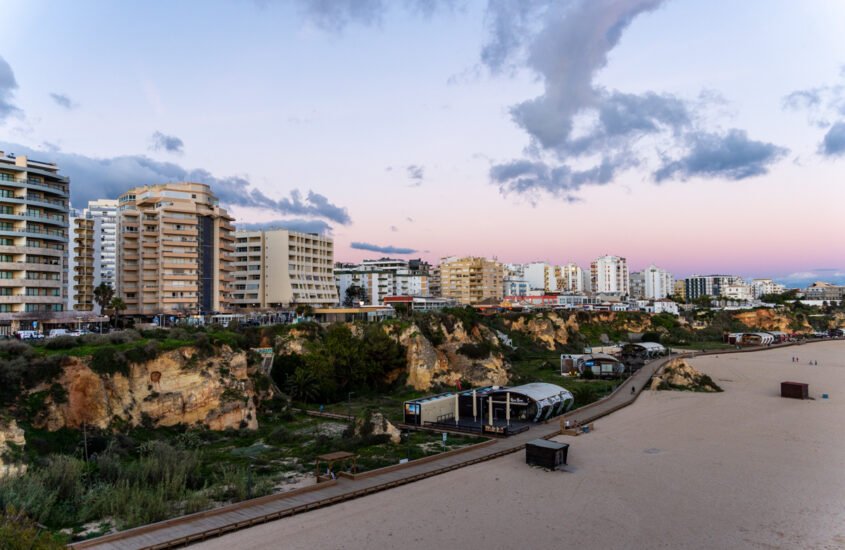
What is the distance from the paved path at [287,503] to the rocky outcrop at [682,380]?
23116 mm

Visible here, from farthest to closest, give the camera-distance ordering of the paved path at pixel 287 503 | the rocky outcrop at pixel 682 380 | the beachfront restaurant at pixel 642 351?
the beachfront restaurant at pixel 642 351 < the rocky outcrop at pixel 682 380 < the paved path at pixel 287 503

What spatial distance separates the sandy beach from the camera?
18.6 meters

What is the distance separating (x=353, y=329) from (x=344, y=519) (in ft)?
119

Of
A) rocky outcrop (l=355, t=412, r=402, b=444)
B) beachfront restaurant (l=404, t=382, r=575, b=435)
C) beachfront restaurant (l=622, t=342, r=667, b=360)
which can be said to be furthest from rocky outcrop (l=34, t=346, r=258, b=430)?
beachfront restaurant (l=622, t=342, r=667, b=360)

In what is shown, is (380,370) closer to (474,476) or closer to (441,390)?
(441,390)

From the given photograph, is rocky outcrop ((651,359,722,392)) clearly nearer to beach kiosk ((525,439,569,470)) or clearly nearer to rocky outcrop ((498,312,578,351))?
beach kiosk ((525,439,569,470))

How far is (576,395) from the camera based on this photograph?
4494cm

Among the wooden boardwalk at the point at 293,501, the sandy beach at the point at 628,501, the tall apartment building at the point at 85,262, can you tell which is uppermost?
the tall apartment building at the point at 85,262

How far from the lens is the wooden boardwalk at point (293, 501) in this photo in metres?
17.5

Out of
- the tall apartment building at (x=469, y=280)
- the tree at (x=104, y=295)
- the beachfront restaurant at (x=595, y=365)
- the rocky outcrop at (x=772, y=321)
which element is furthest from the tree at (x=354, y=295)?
the rocky outcrop at (x=772, y=321)

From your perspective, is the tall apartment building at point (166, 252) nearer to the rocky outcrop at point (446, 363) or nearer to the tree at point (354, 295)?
the rocky outcrop at point (446, 363)

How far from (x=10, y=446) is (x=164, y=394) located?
9.85 metres

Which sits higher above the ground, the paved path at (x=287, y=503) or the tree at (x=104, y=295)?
the tree at (x=104, y=295)

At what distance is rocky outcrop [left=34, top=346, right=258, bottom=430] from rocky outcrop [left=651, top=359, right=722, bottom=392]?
3615cm
